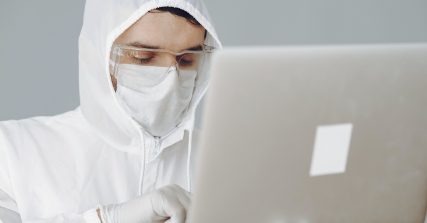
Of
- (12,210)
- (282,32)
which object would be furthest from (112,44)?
(282,32)

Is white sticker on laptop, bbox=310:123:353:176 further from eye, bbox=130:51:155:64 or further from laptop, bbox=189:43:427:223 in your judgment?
eye, bbox=130:51:155:64

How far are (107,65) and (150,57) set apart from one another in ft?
0.34

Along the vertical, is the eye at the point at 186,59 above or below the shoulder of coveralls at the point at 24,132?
above

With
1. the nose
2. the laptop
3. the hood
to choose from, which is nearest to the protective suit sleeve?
the hood

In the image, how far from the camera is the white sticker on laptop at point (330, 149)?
0.98 meters

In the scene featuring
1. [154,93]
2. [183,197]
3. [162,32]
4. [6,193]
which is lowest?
[6,193]

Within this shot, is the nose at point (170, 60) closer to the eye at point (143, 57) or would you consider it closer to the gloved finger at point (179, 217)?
the eye at point (143, 57)

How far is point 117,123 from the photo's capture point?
1.66 m

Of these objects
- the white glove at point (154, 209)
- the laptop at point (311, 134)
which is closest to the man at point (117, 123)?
the white glove at point (154, 209)

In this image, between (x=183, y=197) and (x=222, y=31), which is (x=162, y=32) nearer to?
(x=183, y=197)

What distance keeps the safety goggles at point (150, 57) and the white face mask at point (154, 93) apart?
0.03ft

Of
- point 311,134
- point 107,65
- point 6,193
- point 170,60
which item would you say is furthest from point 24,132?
point 311,134

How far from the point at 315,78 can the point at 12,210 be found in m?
0.97

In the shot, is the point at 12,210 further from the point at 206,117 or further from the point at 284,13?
the point at 284,13
